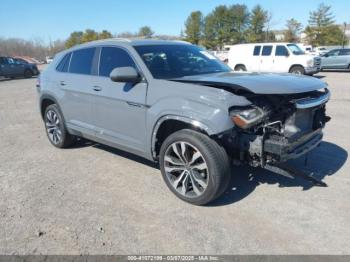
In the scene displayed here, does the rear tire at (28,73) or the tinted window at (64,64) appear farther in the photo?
the rear tire at (28,73)

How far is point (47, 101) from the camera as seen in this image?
6.30 metres

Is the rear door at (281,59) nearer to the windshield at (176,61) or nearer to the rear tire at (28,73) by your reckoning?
the windshield at (176,61)

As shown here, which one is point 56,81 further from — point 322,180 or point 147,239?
point 322,180

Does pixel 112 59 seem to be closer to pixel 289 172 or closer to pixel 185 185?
pixel 185 185

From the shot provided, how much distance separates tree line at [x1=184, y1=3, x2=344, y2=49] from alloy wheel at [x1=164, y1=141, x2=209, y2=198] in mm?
65696

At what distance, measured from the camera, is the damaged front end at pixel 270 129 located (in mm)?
3527

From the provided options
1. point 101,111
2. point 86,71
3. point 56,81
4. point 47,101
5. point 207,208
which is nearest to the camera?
point 207,208

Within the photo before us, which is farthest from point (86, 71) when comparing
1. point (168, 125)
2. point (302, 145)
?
point (302, 145)

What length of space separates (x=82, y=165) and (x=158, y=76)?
6.68 feet

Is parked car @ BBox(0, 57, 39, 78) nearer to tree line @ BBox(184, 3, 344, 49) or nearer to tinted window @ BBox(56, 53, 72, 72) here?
tinted window @ BBox(56, 53, 72, 72)

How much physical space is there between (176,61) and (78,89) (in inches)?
64.8

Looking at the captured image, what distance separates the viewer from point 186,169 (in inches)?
154

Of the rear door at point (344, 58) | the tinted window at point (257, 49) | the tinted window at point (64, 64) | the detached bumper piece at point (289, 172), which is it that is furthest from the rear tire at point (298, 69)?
the detached bumper piece at point (289, 172)

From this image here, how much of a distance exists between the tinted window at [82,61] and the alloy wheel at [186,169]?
2.11 metres
